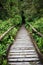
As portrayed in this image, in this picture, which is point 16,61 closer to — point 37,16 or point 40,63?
point 40,63

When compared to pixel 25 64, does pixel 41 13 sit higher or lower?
lower

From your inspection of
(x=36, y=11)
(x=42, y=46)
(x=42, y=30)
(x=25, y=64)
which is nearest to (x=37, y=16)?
(x=36, y=11)

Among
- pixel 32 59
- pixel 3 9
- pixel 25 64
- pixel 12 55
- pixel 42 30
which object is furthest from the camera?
pixel 3 9

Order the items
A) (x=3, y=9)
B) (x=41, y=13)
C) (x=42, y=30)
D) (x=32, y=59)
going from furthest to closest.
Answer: (x=3, y=9) < (x=41, y=13) < (x=42, y=30) < (x=32, y=59)

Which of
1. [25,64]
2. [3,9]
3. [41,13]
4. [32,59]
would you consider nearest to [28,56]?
[32,59]

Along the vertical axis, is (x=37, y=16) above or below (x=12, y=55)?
below

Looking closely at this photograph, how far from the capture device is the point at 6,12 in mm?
25422

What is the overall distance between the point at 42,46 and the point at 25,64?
166 centimetres

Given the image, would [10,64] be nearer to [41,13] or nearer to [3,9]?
[41,13]

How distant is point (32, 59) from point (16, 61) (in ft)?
2.18

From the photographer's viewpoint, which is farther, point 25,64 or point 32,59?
point 32,59

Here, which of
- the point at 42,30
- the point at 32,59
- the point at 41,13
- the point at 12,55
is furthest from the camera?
the point at 41,13

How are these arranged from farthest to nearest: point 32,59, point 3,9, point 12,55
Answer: point 3,9
point 12,55
point 32,59

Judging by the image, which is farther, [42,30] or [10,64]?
[42,30]
